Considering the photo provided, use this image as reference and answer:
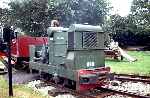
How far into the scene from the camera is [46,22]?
1244 inches

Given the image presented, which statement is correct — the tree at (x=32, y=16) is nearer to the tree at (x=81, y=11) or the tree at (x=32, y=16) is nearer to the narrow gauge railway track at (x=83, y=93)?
the tree at (x=81, y=11)

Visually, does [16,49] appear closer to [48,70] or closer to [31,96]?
[48,70]

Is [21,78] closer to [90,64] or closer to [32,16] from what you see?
[90,64]

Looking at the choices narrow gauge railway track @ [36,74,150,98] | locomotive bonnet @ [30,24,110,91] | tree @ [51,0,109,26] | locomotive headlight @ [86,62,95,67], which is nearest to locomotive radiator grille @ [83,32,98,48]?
locomotive bonnet @ [30,24,110,91]

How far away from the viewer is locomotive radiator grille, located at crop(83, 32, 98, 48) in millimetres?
12281

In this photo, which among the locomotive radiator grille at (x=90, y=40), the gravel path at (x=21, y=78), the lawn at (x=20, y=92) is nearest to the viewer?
the lawn at (x=20, y=92)

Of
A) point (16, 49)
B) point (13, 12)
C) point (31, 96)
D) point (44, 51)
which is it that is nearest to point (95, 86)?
point (31, 96)

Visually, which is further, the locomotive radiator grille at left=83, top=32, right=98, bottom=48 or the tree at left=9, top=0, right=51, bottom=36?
the tree at left=9, top=0, right=51, bottom=36

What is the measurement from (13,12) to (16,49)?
14.2 m

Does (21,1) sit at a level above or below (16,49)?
above

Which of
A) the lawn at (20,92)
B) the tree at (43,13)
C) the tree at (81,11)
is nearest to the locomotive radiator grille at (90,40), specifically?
the lawn at (20,92)

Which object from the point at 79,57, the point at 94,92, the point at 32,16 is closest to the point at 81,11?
the point at 32,16

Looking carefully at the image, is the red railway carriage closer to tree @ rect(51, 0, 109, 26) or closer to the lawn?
the lawn

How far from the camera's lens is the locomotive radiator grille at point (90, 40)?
12.3 metres
